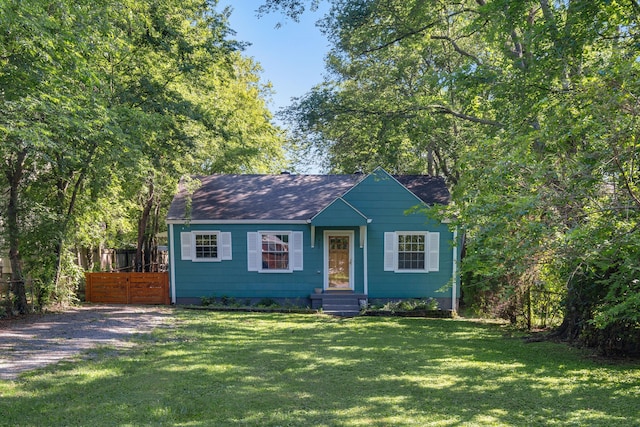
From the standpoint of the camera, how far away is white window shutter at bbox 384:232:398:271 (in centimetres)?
1337

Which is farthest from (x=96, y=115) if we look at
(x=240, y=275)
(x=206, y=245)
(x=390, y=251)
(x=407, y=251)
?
(x=407, y=251)

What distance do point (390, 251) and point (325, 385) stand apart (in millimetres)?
8407

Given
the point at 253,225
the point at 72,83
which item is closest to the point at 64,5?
the point at 72,83

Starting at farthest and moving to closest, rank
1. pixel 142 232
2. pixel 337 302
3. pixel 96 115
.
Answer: pixel 142 232, pixel 337 302, pixel 96 115

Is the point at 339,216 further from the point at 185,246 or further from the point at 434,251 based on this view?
the point at 185,246

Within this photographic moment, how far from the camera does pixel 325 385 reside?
535 cm

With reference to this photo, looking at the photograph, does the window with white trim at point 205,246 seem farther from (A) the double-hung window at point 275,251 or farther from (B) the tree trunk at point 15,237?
(B) the tree trunk at point 15,237

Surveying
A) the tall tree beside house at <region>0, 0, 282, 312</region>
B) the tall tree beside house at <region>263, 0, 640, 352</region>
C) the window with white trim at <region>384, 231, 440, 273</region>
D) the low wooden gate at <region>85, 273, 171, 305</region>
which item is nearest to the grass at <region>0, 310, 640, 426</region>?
the tall tree beside house at <region>263, 0, 640, 352</region>

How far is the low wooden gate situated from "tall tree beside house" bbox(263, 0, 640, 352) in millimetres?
7180

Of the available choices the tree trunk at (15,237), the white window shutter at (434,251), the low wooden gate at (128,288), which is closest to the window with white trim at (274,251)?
the low wooden gate at (128,288)

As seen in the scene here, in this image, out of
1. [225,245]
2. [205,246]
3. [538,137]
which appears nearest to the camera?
[538,137]

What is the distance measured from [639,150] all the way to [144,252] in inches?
772

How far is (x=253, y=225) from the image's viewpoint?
13.5 meters

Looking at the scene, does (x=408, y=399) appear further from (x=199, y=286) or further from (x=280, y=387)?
(x=199, y=286)
